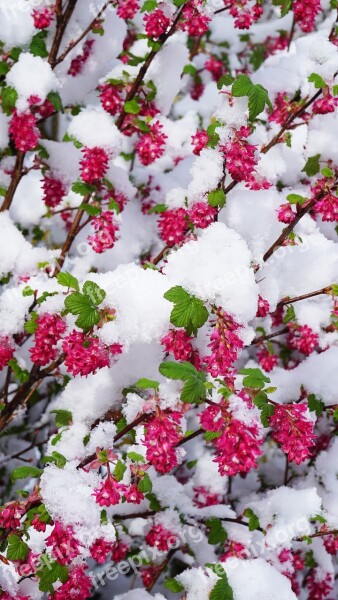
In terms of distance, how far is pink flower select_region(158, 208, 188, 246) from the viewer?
2.66 meters

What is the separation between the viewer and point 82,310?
6.54ft

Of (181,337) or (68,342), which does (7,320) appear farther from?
(181,337)

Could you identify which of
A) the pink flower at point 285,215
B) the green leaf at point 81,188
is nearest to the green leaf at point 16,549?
the pink flower at point 285,215

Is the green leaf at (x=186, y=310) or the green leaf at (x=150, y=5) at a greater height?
the green leaf at (x=150, y=5)

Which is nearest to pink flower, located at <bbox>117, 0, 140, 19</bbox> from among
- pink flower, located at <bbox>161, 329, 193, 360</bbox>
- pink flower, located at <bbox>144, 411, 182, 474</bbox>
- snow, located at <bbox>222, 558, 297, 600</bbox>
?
pink flower, located at <bbox>161, 329, 193, 360</bbox>

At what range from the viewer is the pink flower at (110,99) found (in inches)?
121

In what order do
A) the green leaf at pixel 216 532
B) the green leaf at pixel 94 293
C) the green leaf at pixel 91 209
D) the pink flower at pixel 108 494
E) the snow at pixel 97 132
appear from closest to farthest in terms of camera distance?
the pink flower at pixel 108 494
the green leaf at pixel 94 293
the green leaf at pixel 216 532
the snow at pixel 97 132
the green leaf at pixel 91 209

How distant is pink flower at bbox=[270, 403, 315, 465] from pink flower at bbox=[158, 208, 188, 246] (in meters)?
1.10

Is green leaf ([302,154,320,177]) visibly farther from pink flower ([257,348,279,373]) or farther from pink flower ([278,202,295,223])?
pink flower ([257,348,279,373])

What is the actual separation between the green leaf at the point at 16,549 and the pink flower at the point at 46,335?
2.37 ft

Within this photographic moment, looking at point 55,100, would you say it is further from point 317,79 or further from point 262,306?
point 262,306

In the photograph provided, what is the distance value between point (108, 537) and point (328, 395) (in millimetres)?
1373

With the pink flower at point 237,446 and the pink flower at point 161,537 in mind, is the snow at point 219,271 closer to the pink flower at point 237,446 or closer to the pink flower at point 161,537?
the pink flower at point 237,446

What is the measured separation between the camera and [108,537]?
1979 mm
